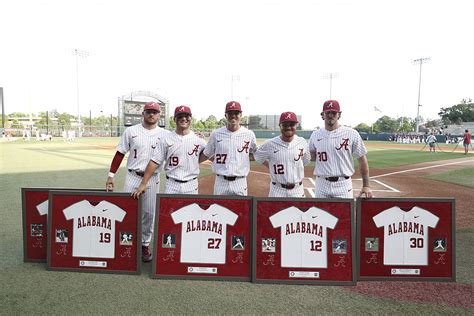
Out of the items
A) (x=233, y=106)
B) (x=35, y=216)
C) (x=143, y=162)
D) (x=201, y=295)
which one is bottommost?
(x=201, y=295)

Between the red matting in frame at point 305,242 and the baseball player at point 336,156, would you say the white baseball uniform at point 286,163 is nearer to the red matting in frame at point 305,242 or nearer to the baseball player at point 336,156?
the baseball player at point 336,156

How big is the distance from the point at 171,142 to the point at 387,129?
107 m

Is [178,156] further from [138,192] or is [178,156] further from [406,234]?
[406,234]

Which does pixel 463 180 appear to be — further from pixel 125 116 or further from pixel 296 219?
pixel 125 116

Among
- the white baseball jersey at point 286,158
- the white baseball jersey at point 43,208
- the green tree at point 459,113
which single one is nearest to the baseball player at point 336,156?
the white baseball jersey at point 286,158

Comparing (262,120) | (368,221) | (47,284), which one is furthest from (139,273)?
(262,120)

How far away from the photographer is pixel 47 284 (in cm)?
Answer: 375

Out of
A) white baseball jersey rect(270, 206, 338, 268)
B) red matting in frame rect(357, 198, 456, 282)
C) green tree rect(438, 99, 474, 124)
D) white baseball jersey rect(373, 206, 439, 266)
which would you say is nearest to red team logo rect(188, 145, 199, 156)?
white baseball jersey rect(270, 206, 338, 268)

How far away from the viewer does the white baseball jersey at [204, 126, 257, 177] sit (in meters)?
4.29

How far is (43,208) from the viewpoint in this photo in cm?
450

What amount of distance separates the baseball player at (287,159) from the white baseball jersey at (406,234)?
1.02 m

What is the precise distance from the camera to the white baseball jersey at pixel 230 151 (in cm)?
429

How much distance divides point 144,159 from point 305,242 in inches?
90.4

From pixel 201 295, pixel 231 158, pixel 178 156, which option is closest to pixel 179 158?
pixel 178 156
